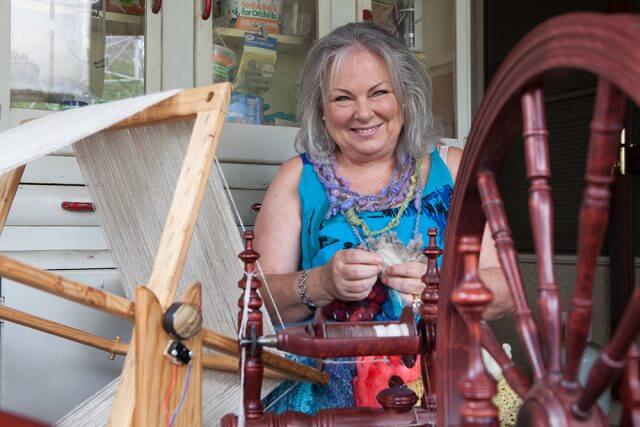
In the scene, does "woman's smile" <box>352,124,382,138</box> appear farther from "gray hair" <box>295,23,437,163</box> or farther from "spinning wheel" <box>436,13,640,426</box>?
"spinning wheel" <box>436,13,640,426</box>

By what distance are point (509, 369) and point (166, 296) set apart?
0.45 meters

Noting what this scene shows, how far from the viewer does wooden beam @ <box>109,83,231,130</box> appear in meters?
1.10

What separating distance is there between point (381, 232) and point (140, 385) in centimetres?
93

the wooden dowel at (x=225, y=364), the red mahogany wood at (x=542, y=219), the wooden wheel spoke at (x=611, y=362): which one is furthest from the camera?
the wooden dowel at (x=225, y=364)

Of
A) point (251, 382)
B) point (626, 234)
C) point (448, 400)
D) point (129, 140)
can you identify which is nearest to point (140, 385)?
point (251, 382)

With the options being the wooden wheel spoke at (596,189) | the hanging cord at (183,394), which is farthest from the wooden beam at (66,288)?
the wooden wheel spoke at (596,189)

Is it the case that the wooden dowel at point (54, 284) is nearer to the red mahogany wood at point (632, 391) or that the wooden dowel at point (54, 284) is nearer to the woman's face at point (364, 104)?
the red mahogany wood at point (632, 391)

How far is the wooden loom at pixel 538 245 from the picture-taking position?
0.59 meters

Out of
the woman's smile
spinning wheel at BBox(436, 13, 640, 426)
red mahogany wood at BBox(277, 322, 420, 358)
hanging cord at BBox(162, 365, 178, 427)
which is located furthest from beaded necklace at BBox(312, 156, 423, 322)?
spinning wheel at BBox(436, 13, 640, 426)

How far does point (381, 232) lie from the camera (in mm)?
1779

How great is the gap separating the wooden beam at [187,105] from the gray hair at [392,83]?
75 centimetres

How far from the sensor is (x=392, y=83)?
1.87 metres

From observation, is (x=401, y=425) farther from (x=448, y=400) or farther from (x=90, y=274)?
(x=90, y=274)

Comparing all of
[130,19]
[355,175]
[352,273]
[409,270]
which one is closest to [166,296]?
[352,273]
